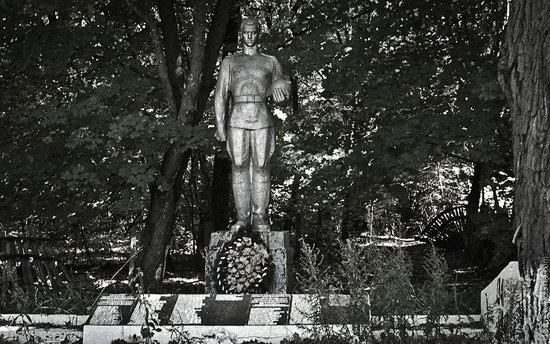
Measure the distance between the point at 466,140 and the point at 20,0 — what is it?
271 inches

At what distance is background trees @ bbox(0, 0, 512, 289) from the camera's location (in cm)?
1223

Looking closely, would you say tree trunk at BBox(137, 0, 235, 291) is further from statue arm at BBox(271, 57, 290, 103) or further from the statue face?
statue arm at BBox(271, 57, 290, 103)

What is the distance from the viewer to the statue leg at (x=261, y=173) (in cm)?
948

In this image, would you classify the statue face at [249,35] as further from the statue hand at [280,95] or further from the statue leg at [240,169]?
the statue leg at [240,169]

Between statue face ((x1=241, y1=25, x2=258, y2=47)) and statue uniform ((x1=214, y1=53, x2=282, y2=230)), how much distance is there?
0.49ft

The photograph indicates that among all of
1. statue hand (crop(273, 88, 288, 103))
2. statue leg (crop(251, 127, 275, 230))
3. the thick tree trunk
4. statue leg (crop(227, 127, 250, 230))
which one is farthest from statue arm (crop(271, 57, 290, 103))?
the thick tree trunk

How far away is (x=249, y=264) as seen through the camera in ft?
29.4

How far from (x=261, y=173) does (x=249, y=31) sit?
1.59 metres

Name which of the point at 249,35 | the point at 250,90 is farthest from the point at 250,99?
the point at 249,35

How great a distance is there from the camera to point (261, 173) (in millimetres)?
9539

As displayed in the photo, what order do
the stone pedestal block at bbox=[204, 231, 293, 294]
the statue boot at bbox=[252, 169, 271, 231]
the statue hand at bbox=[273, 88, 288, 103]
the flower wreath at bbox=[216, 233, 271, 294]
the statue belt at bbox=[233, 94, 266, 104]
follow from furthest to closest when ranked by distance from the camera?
the statue boot at bbox=[252, 169, 271, 231] → the statue belt at bbox=[233, 94, 266, 104] → the statue hand at bbox=[273, 88, 288, 103] → the stone pedestal block at bbox=[204, 231, 293, 294] → the flower wreath at bbox=[216, 233, 271, 294]

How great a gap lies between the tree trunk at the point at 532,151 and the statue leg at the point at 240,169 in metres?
3.22

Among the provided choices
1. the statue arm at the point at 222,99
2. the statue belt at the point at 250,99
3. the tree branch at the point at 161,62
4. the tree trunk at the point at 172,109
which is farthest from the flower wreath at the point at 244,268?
the tree branch at the point at 161,62

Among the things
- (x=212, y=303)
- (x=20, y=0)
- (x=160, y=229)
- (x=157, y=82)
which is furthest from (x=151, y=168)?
(x=212, y=303)
